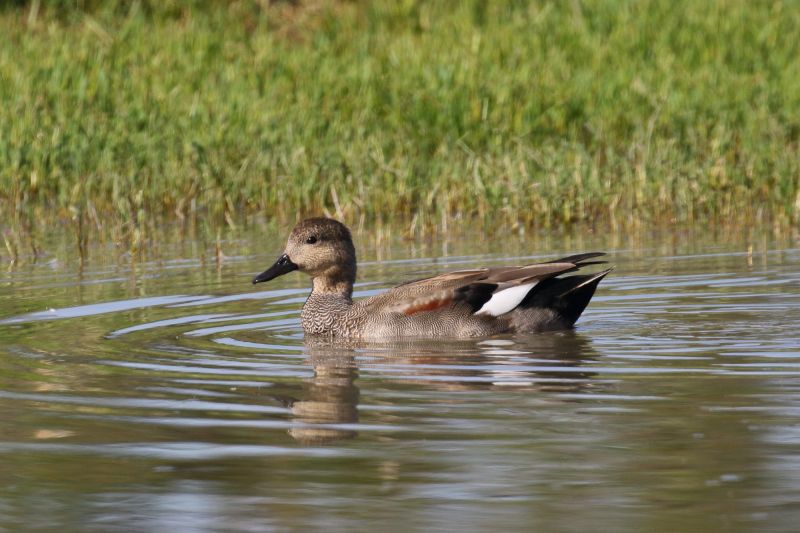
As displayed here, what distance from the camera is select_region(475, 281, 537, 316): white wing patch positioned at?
7.95 m

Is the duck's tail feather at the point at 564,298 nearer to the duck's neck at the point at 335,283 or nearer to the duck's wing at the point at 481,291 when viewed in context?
the duck's wing at the point at 481,291

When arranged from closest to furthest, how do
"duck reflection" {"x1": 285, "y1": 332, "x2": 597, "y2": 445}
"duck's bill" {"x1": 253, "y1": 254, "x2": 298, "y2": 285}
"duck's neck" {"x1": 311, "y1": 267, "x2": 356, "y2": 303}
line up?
"duck reflection" {"x1": 285, "y1": 332, "x2": 597, "y2": 445}
"duck's bill" {"x1": 253, "y1": 254, "x2": 298, "y2": 285}
"duck's neck" {"x1": 311, "y1": 267, "x2": 356, "y2": 303}

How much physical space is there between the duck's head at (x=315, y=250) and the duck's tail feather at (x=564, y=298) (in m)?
1.12

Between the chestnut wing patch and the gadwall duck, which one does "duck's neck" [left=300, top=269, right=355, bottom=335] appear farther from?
the chestnut wing patch

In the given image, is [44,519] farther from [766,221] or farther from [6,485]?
[766,221]

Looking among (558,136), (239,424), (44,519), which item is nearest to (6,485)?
(44,519)

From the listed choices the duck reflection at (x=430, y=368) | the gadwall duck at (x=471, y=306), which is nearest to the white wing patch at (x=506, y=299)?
the gadwall duck at (x=471, y=306)

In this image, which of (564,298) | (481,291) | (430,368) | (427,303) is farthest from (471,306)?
(430,368)

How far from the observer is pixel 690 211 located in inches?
461

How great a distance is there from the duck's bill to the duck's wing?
0.77m

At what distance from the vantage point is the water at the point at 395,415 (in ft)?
14.8

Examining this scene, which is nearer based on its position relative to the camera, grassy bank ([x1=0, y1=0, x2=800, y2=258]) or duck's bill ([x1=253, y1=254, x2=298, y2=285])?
duck's bill ([x1=253, y1=254, x2=298, y2=285])

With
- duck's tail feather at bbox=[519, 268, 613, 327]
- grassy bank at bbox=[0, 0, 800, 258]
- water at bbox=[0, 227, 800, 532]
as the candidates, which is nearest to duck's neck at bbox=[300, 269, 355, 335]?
water at bbox=[0, 227, 800, 532]

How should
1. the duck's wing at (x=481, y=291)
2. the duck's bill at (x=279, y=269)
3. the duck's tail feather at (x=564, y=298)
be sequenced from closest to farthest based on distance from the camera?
the duck's wing at (x=481, y=291)
the duck's tail feather at (x=564, y=298)
the duck's bill at (x=279, y=269)
